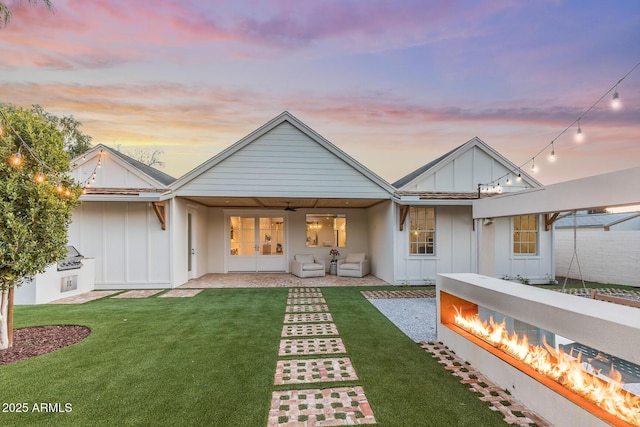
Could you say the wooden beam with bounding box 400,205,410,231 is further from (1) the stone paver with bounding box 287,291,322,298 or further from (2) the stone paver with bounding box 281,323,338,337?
(2) the stone paver with bounding box 281,323,338,337

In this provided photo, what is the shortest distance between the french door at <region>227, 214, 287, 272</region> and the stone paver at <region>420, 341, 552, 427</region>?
27.0 feet

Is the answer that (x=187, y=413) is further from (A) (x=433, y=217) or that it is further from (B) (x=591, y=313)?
(A) (x=433, y=217)

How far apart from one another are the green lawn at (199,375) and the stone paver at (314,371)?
105 millimetres

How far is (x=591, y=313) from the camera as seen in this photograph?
→ 6.68 ft

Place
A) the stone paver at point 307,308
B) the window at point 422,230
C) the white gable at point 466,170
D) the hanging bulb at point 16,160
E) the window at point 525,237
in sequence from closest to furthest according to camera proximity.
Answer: the hanging bulb at point 16,160, the stone paver at point 307,308, the window at point 422,230, the window at point 525,237, the white gable at point 466,170

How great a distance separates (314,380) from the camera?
3.03 metres

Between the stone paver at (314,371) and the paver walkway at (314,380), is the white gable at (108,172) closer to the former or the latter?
the paver walkway at (314,380)

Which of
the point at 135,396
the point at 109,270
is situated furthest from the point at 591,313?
the point at 109,270

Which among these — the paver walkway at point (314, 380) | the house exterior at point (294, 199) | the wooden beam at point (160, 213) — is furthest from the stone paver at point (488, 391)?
the wooden beam at point (160, 213)

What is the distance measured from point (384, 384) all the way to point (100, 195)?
8.21m

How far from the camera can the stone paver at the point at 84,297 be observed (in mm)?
6688

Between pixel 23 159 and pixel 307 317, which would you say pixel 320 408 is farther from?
pixel 23 159

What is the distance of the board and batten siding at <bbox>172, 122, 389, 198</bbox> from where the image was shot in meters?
8.45

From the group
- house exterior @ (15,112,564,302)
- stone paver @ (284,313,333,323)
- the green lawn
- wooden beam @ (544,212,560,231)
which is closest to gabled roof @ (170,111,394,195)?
house exterior @ (15,112,564,302)
